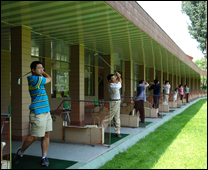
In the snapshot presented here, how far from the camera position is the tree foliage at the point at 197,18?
45.4 meters

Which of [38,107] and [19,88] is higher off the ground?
[19,88]

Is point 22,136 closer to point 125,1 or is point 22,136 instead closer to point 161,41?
point 125,1

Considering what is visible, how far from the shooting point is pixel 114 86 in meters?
6.73

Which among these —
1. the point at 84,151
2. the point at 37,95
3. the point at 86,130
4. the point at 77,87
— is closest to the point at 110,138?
the point at 86,130

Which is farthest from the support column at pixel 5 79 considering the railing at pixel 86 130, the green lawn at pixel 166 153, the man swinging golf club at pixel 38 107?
the man swinging golf club at pixel 38 107

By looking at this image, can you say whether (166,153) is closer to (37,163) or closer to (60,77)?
(37,163)

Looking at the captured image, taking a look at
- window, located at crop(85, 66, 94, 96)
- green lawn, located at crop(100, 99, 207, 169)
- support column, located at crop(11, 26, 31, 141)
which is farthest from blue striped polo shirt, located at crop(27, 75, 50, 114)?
window, located at crop(85, 66, 94, 96)

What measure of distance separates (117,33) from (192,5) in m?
44.6

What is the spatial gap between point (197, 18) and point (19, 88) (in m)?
47.0

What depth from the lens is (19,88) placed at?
6660 mm

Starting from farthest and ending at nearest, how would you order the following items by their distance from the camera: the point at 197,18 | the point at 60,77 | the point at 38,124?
the point at 197,18
the point at 60,77
the point at 38,124

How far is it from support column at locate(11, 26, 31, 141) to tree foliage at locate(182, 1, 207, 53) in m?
45.1

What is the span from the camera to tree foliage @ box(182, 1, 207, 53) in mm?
45381

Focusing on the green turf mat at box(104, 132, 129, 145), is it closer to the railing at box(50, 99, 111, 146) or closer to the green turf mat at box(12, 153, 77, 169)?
the railing at box(50, 99, 111, 146)
